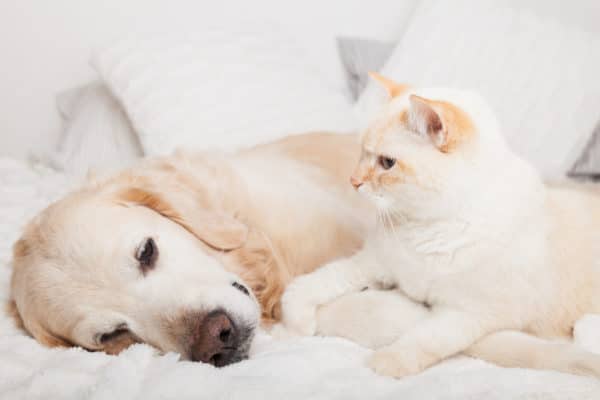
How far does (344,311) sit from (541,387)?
477 mm

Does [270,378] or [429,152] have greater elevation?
[429,152]

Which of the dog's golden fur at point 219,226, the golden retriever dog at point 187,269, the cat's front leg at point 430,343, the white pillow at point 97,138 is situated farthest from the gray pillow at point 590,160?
the white pillow at point 97,138

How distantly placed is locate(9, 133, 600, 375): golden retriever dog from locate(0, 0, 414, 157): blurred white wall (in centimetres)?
142

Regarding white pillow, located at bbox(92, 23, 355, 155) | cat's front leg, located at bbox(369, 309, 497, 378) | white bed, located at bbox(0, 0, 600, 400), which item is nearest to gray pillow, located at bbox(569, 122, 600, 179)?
white bed, located at bbox(0, 0, 600, 400)

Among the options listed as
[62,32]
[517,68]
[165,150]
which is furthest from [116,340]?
[517,68]

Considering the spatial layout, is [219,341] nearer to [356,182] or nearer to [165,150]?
[356,182]

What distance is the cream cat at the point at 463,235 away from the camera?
110cm

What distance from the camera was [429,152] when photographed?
3.63 feet

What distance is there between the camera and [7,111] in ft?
9.11

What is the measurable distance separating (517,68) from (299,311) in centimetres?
180

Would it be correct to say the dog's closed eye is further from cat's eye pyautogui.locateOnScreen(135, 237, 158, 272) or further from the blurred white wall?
the blurred white wall

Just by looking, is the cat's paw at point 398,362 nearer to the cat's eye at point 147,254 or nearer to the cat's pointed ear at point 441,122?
the cat's pointed ear at point 441,122

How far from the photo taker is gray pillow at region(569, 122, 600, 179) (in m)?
2.50

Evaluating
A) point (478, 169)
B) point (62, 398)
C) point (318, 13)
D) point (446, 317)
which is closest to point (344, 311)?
point (446, 317)
